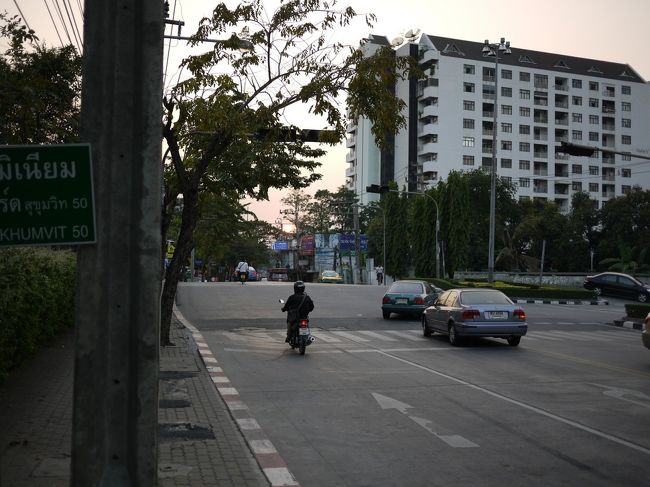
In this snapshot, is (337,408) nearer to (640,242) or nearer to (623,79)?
(640,242)

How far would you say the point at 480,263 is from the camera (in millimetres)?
81500

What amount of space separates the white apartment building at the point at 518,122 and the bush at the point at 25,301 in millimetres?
81039

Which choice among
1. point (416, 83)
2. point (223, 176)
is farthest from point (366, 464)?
point (416, 83)

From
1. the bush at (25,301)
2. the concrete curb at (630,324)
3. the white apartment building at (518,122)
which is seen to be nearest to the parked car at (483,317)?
the concrete curb at (630,324)

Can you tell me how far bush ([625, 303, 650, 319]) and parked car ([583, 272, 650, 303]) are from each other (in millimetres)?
16479

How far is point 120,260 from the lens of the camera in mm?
4711

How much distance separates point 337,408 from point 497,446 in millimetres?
2750

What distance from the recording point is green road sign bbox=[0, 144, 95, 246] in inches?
175

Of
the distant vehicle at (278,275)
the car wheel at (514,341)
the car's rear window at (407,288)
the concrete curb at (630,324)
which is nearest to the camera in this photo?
the car wheel at (514,341)

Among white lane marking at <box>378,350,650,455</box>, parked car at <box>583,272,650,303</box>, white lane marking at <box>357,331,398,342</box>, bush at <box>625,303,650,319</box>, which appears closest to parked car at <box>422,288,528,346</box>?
white lane marking at <box>357,331,398,342</box>

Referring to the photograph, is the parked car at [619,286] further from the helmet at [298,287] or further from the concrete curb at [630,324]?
the helmet at [298,287]

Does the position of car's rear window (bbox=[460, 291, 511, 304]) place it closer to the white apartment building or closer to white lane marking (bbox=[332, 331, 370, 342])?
white lane marking (bbox=[332, 331, 370, 342])

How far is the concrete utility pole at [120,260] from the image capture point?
184 inches

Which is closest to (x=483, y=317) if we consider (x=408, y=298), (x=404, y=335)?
(x=404, y=335)
